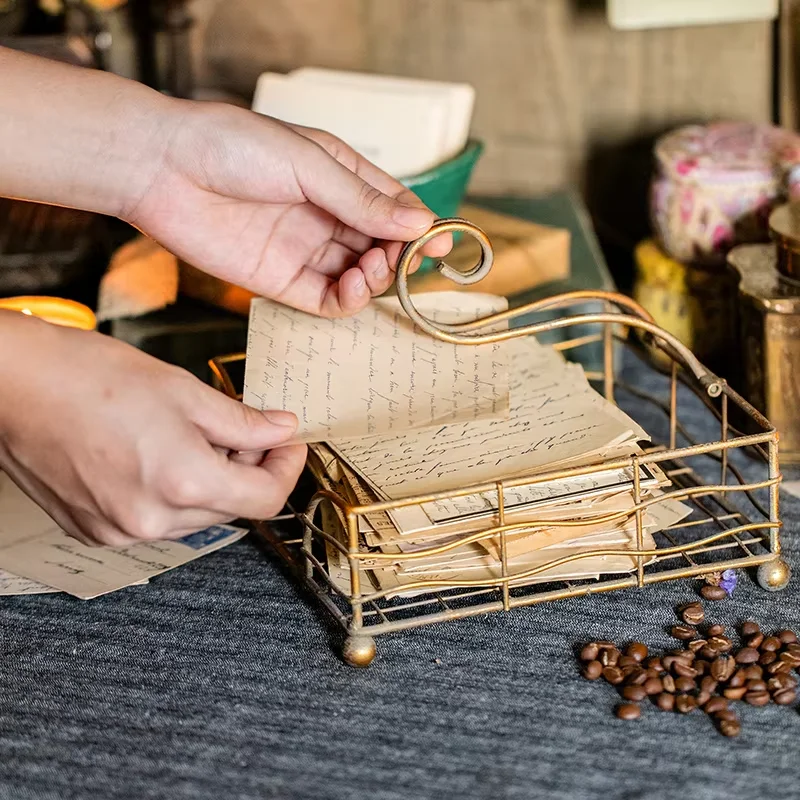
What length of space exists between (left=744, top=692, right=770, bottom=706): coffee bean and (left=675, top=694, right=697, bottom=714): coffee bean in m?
0.04

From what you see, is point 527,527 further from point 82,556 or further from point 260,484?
point 82,556

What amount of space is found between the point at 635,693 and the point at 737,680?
0.23ft

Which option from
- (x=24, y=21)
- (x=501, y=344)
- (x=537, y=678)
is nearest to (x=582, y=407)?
(x=501, y=344)

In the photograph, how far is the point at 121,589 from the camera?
929 millimetres

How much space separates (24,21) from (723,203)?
111 cm

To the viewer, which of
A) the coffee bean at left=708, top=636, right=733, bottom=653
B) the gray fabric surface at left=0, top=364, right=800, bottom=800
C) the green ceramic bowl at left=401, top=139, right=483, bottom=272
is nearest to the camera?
the gray fabric surface at left=0, top=364, right=800, bottom=800

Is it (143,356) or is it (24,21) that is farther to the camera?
(24,21)

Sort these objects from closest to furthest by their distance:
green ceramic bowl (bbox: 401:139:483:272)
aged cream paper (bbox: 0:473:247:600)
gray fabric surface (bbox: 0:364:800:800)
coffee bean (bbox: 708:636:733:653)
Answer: gray fabric surface (bbox: 0:364:800:800), coffee bean (bbox: 708:636:733:653), aged cream paper (bbox: 0:473:247:600), green ceramic bowl (bbox: 401:139:483:272)

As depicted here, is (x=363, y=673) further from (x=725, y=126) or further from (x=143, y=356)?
(x=725, y=126)

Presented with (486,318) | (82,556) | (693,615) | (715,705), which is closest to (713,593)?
(693,615)

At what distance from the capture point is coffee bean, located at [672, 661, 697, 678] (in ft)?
2.50

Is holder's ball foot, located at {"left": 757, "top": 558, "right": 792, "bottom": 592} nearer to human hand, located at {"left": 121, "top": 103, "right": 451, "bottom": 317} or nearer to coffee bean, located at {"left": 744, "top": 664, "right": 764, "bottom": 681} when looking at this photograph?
coffee bean, located at {"left": 744, "top": 664, "right": 764, "bottom": 681}

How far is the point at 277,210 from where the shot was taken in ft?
3.22

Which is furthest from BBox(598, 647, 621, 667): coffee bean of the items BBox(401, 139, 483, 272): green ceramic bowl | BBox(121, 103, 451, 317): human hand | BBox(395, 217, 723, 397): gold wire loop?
BBox(401, 139, 483, 272): green ceramic bowl
